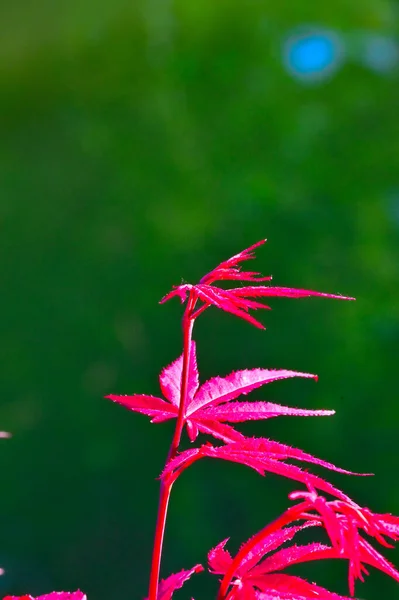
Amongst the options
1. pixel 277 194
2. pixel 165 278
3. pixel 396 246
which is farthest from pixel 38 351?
pixel 396 246

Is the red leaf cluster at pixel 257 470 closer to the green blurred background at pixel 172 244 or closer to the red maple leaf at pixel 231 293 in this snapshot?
the red maple leaf at pixel 231 293

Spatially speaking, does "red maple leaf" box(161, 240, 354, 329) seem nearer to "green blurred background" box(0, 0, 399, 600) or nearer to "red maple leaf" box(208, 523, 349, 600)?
"red maple leaf" box(208, 523, 349, 600)

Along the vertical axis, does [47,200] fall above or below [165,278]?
above

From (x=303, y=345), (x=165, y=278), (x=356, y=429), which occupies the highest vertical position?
(x=165, y=278)

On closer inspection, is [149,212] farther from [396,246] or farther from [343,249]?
[396,246]

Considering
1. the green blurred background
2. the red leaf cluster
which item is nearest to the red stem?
the red leaf cluster
